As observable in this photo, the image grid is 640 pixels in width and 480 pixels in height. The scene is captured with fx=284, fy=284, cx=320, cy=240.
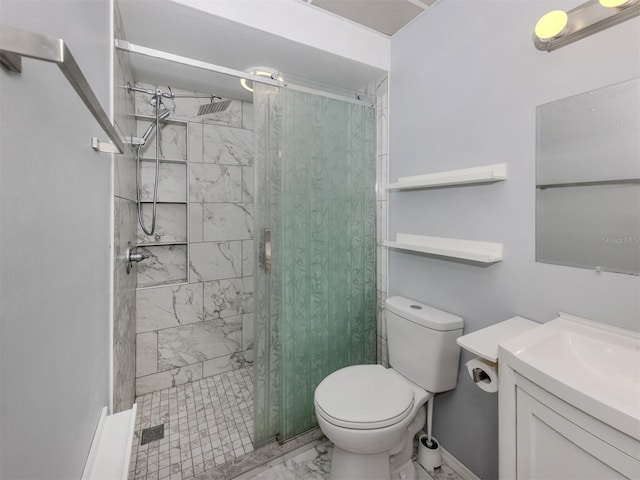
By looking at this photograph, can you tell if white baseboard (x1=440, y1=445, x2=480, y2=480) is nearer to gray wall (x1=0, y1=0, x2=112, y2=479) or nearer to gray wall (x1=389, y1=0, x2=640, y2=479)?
gray wall (x1=389, y1=0, x2=640, y2=479)

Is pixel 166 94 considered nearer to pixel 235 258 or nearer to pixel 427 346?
pixel 235 258

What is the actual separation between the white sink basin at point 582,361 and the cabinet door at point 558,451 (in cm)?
6

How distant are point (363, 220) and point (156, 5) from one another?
5.04 ft

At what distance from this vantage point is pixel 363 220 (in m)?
1.90

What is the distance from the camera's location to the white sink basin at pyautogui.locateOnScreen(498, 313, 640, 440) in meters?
0.62

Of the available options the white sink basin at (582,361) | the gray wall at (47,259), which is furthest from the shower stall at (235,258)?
the white sink basin at (582,361)

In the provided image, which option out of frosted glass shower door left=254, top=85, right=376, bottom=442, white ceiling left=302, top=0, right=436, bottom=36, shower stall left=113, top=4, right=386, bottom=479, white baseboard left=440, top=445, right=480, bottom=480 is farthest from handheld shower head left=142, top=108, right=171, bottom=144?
white baseboard left=440, top=445, right=480, bottom=480

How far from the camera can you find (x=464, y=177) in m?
1.29

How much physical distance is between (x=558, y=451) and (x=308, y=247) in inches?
50.7

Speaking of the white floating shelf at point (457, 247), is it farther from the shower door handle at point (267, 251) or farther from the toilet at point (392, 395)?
the shower door handle at point (267, 251)

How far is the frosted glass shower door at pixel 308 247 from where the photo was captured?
1.59 metres

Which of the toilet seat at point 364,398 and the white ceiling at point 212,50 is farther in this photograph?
the white ceiling at point 212,50

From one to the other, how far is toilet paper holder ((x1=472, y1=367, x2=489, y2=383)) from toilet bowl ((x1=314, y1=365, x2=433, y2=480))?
14.8 inches

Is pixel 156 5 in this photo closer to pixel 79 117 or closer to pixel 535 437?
pixel 79 117
